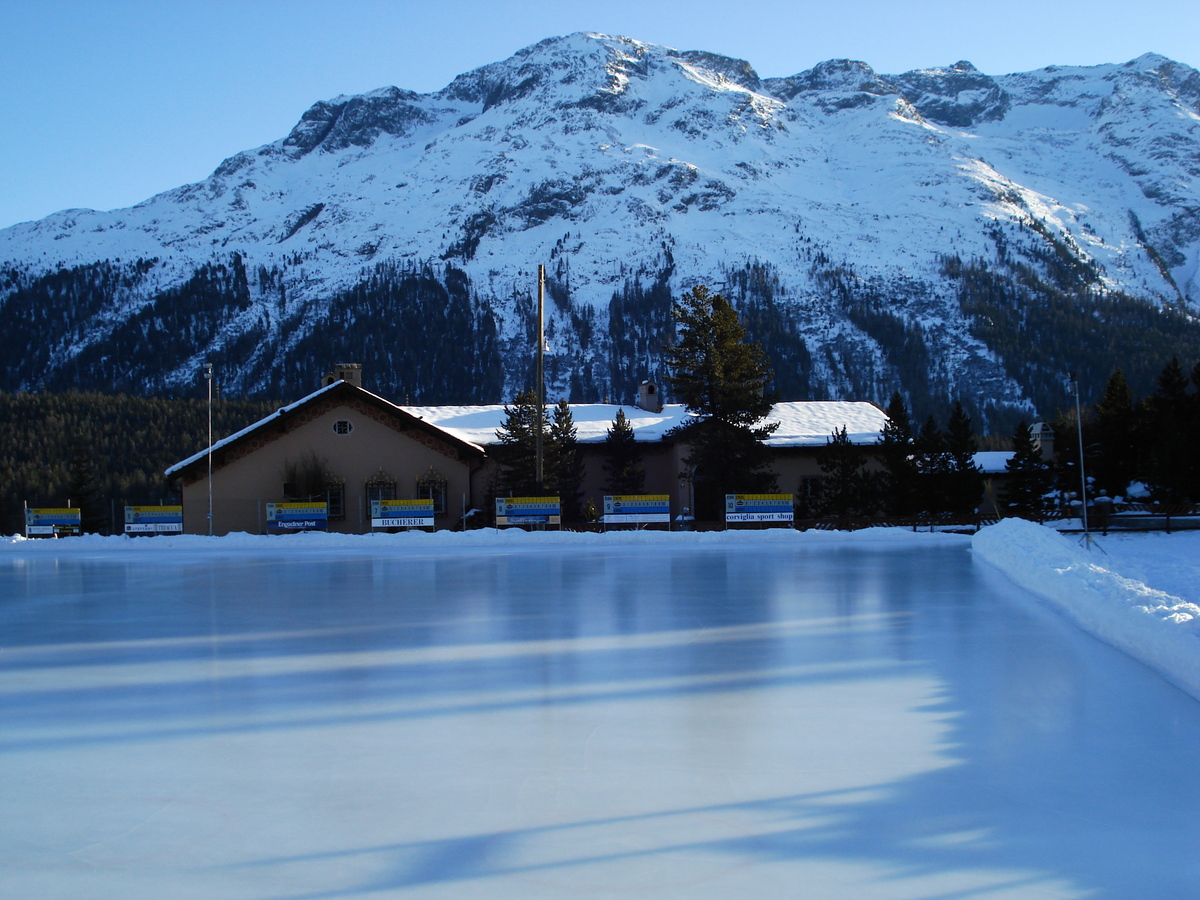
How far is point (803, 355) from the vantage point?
171 metres

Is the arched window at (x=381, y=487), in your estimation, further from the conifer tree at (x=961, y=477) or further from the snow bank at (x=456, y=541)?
the conifer tree at (x=961, y=477)

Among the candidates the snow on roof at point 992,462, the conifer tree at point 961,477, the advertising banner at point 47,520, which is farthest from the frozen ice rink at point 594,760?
the snow on roof at point 992,462

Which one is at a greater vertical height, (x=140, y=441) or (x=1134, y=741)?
(x=140, y=441)

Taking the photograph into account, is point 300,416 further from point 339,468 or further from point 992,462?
point 992,462

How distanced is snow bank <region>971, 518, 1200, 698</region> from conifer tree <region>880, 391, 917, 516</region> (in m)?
19.3

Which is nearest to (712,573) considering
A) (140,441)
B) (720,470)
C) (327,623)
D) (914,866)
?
(327,623)

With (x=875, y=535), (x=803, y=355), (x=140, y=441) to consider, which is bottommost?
(x=875, y=535)

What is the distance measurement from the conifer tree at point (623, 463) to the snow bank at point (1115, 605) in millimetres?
20851

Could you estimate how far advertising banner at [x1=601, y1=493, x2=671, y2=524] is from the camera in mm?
29125

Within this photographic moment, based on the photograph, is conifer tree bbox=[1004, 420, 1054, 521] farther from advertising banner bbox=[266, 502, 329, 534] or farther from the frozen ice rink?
the frozen ice rink

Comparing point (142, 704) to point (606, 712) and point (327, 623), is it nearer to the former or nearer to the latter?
point (606, 712)

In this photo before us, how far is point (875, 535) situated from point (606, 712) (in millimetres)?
21542

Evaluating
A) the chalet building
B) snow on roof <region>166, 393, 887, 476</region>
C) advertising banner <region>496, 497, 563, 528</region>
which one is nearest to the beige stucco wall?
the chalet building

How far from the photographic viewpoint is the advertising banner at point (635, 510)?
95.6 feet
